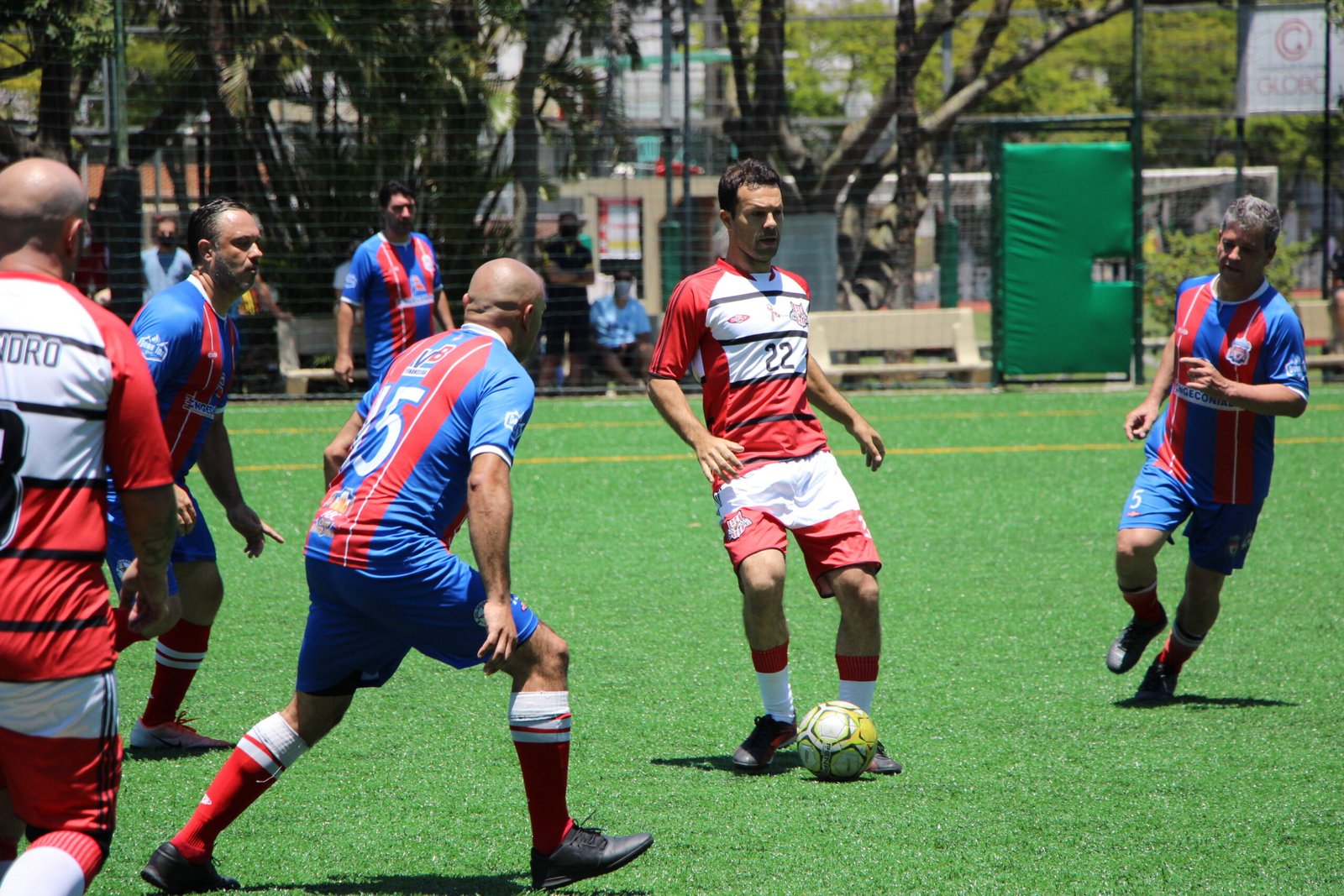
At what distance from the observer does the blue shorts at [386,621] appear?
3520 millimetres

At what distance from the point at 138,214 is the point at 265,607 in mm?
9060

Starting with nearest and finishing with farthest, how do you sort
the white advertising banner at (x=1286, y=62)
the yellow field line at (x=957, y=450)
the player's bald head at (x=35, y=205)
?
1. the player's bald head at (x=35, y=205)
2. the yellow field line at (x=957, y=450)
3. the white advertising banner at (x=1286, y=62)

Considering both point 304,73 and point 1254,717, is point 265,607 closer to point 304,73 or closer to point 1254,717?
point 1254,717

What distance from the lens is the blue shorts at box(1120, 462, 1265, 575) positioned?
5.55 metres

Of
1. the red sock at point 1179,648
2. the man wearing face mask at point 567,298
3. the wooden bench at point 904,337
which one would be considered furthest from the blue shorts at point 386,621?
the wooden bench at point 904,337

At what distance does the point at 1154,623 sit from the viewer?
225 inches

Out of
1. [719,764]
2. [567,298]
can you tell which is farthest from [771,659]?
[567,298]

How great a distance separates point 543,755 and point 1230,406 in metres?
3.32

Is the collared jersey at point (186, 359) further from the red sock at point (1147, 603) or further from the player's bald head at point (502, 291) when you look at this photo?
the red sock at point (1147, 603)

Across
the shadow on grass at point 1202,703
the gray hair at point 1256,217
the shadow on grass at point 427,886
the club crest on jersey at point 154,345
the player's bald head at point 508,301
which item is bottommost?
the shadow on grass at point 1202,703

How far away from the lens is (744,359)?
502cm

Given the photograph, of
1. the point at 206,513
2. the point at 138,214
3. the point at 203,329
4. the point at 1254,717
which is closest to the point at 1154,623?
the point at 1254,717

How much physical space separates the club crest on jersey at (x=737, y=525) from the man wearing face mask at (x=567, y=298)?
11587 millimetres

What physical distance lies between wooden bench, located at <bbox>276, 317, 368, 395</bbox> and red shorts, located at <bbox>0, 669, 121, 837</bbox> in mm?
13038
